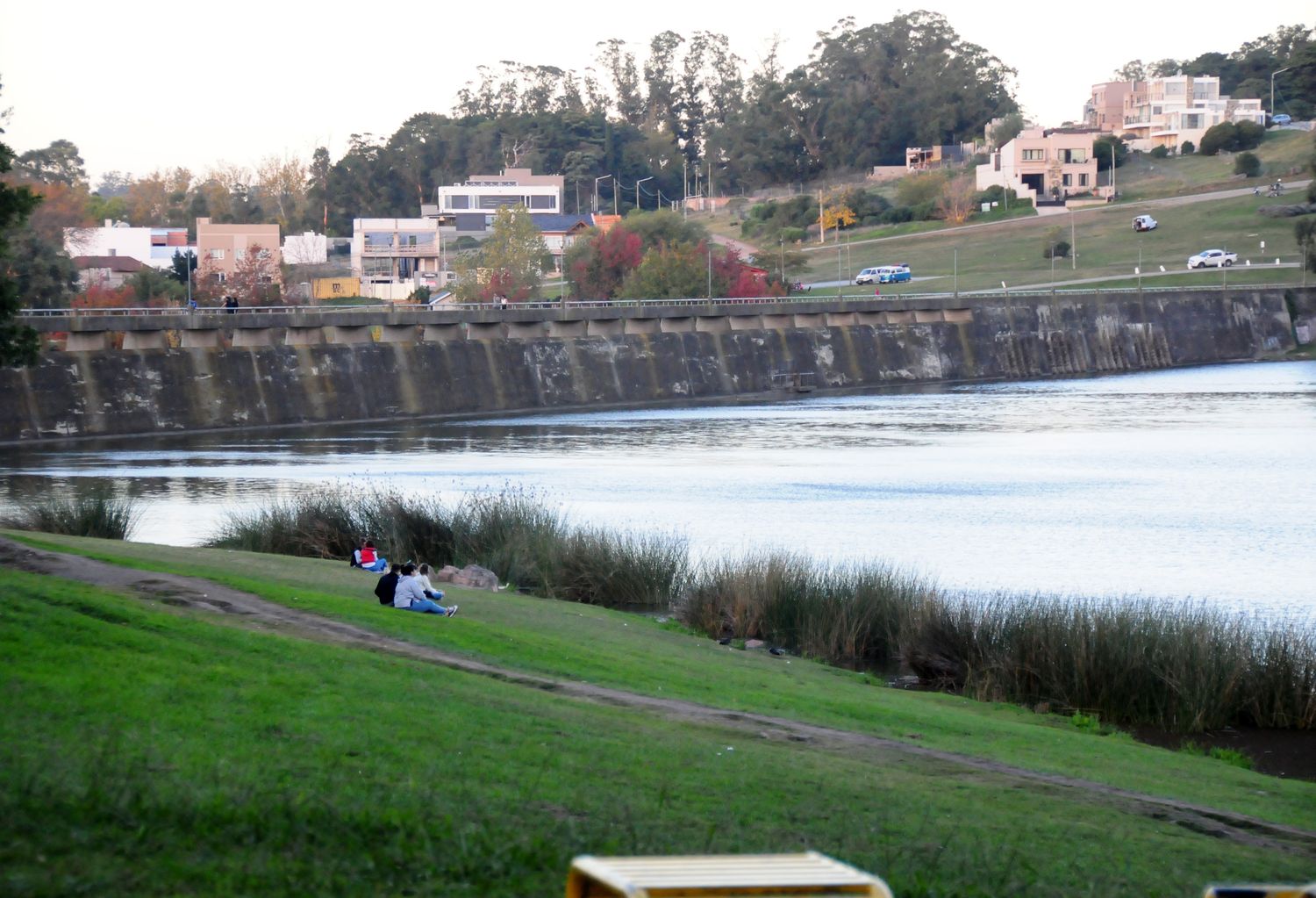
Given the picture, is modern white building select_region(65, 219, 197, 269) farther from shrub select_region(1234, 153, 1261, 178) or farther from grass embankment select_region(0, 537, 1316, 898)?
grass embankment select_region(0, 537, 1316, 898)

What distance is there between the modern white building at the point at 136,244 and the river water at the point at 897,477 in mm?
65052

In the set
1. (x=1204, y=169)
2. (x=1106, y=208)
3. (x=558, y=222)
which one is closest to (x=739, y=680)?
(x=1106, y=208)

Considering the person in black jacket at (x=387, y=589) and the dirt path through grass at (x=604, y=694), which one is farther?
the person in black jacket at (x=387, y=589)

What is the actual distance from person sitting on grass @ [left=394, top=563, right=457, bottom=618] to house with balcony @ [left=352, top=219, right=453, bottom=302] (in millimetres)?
109869

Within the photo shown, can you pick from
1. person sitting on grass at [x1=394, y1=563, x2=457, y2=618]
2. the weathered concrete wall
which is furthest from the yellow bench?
the weathered concrete wall

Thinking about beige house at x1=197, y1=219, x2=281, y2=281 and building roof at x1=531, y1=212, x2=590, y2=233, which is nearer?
beige house at x1=197, y1=219, x2=281, y2=281

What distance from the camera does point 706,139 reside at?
16962cm

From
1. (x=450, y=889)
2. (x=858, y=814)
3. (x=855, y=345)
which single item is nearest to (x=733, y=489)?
(x=858, y=814)

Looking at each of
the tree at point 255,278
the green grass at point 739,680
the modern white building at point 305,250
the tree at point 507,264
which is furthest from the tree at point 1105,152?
the green grass at point 739,680

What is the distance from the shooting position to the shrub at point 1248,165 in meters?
125

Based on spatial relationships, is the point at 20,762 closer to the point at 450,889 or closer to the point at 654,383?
the point at 450,889

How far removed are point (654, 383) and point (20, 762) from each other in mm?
66907

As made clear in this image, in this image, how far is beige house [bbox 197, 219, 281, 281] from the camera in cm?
11669

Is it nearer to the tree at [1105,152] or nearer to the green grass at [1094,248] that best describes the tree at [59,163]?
the green grass at [1094,248]
